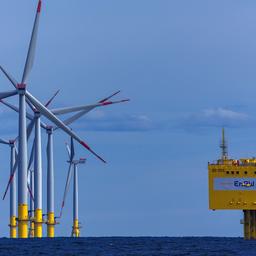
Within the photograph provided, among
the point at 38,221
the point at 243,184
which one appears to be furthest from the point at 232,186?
the point at 38,221

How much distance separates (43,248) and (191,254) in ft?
94.1

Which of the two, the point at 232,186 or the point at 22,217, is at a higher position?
the point at 232,186

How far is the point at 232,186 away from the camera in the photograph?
629 feet

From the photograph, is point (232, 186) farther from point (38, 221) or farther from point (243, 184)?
point (38, 221)

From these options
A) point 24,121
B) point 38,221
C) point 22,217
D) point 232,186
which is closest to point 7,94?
point 24,121

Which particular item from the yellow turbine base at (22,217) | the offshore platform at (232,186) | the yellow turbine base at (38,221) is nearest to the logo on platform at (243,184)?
the offshore platform at (232,186)

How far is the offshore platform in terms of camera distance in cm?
19100

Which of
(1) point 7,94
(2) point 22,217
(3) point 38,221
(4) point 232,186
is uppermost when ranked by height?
(1) point 7,94

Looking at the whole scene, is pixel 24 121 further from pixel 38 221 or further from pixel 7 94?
pixel 38 221

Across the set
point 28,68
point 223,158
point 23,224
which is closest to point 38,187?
point 23,224

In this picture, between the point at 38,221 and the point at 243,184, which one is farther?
the point at 243,184

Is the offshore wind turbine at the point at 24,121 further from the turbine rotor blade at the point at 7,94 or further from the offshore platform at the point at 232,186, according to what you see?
the offshore platform at the point at 232,186

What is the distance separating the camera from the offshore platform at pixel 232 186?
191000mm

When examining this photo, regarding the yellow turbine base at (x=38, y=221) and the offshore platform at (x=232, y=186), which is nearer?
the yellow turbine base at (x=38, y=221)
